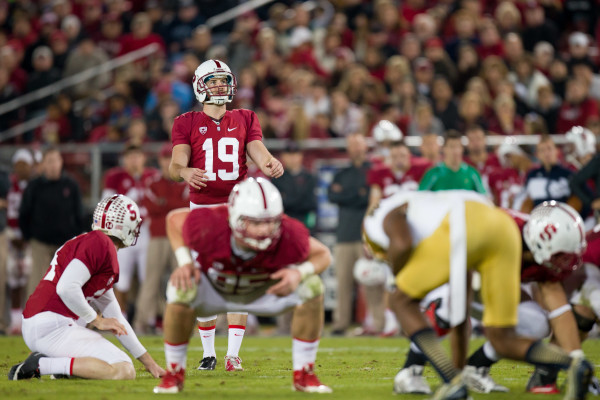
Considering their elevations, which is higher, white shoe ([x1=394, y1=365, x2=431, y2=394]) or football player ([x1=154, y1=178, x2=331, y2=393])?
football player ([x1=154, y1=178, x2=331, y2=393])

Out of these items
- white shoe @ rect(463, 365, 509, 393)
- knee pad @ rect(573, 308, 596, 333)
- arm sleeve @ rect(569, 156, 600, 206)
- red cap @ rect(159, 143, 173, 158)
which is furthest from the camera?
red cap @ rect(159, 143, 173, 158)

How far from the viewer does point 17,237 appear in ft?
43.2

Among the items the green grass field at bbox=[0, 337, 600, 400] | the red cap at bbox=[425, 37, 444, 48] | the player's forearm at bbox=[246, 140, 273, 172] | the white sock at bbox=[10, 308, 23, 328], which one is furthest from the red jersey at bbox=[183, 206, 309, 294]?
the red cap at bbox=[425, 37, 444, 48]

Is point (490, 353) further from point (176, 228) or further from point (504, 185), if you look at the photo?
point (504, 185)

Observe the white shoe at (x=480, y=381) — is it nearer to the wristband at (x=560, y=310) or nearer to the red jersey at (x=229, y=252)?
the wristband at (x=560, y=310)

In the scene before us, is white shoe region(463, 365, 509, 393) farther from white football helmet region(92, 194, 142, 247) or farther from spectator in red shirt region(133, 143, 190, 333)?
spectator in red shirt region(133, 143, 190, 333)

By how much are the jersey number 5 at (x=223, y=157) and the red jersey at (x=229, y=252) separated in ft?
6.41

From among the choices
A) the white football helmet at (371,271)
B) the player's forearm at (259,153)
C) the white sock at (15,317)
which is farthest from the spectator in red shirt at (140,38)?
the player's forearm at (259,153)

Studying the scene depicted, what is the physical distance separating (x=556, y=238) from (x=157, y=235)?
752cm

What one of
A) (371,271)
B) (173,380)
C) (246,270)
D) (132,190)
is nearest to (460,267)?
(246,270)

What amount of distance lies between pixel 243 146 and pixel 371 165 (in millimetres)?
4769

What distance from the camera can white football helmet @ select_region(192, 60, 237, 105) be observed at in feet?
25.2

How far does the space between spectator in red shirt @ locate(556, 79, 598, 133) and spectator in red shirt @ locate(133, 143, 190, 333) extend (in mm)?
5428

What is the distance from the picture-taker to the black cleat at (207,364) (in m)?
7.77
